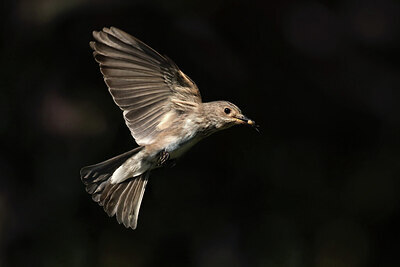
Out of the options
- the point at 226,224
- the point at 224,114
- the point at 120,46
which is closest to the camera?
the point at 120,46

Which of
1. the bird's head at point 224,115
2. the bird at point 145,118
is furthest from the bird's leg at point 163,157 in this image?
the bird's head at point 224,115

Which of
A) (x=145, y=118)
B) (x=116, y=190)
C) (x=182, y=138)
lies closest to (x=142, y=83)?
(x=145, y=118)

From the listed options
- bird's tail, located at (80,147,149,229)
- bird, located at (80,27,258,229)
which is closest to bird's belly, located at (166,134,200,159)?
bird, located at (80,27,258,229)

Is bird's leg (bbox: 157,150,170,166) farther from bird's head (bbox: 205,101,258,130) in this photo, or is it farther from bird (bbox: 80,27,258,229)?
bird's head (bbox: 205,101,258,130)

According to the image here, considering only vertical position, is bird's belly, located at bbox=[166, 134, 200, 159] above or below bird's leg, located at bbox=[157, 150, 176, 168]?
above

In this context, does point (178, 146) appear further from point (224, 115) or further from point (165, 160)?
point (224, 115)

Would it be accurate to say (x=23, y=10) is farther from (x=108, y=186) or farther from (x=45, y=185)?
(x=108, y=186)

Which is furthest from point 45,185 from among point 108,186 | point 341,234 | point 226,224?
point 341,234
